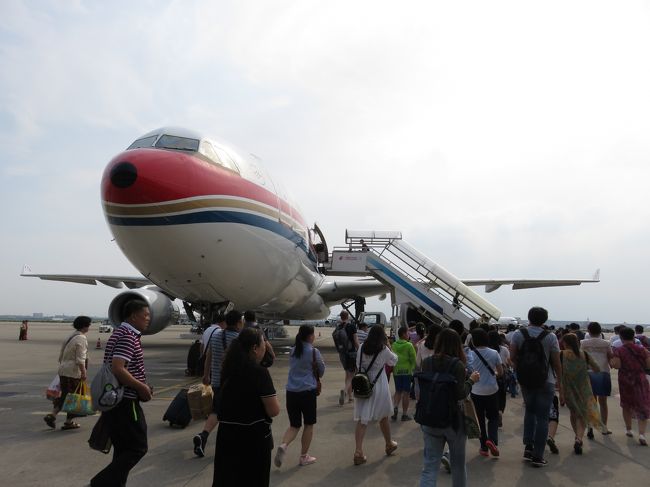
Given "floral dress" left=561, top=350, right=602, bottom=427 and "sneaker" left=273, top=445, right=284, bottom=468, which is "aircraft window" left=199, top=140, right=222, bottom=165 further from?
"floral dress" left=561, top=350, right=602, bottom=427

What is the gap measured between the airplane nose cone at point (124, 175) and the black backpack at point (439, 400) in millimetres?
5772

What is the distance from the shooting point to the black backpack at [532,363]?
16.0 ft

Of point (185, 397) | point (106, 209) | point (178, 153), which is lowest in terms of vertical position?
point (185, 397)

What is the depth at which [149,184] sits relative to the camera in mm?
7816

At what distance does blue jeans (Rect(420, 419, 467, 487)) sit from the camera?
366 cm

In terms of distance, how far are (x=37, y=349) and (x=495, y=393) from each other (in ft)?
57.0

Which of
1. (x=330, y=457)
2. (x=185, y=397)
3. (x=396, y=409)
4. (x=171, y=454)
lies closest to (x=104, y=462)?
(x=171, y=454)

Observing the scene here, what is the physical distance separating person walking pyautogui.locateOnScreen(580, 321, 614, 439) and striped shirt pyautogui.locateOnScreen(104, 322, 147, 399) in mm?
5254

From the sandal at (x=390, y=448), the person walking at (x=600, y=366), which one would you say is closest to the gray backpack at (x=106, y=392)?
the sandal at (x=390, y=448)

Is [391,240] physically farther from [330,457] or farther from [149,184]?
[330,457]

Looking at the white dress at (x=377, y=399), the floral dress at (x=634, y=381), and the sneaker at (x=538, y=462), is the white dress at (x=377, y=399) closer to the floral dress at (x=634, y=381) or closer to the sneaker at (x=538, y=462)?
the sneaker at (x=538, y=462)

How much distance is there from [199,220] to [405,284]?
28.2 feet

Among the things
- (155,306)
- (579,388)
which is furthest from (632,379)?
(155,306)

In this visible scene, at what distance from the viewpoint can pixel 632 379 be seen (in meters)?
6.10
